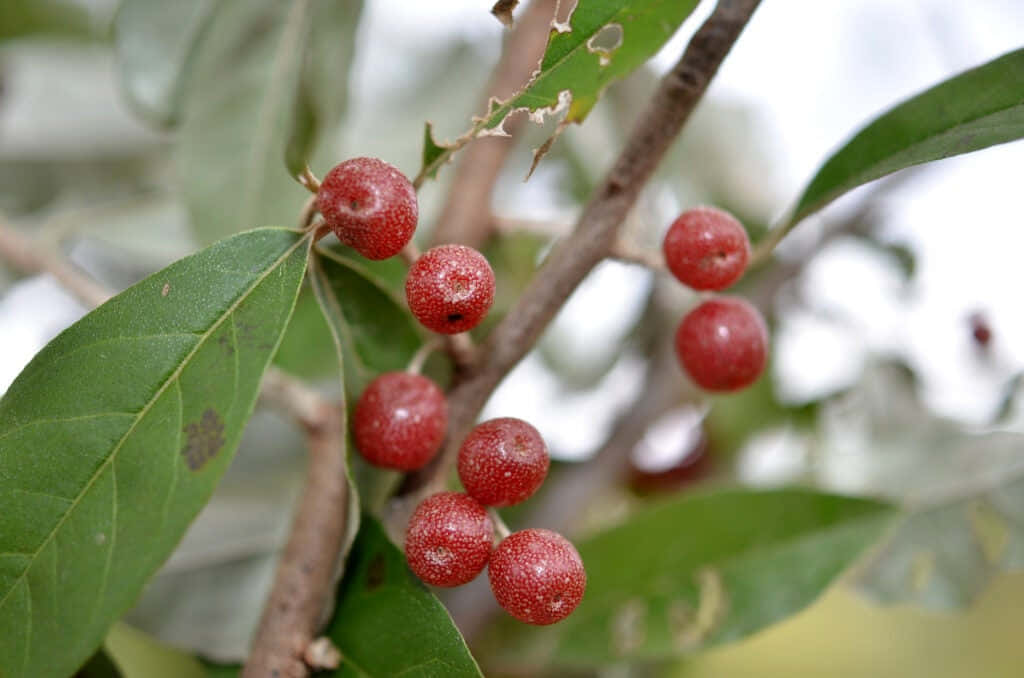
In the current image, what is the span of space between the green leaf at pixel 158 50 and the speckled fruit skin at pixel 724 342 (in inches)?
25.8

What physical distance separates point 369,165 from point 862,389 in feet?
3.22

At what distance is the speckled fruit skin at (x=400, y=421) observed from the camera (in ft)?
2.09

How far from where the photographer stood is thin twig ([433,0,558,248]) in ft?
3.29

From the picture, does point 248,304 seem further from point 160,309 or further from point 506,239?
point 506,239

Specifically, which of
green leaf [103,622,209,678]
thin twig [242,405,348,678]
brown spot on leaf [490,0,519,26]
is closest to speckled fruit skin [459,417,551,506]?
thin twig [242,405,348,678]

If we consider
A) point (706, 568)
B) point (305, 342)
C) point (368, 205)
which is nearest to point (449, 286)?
point (368, 205)

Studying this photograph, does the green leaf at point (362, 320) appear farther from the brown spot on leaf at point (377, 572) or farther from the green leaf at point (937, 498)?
the green leaf at point (937, 498)

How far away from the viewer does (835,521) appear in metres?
0.89

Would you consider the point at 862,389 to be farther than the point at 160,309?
Yes

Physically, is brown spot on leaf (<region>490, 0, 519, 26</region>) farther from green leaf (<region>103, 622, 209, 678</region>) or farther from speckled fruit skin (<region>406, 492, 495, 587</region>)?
green leaf (<region>103, 622, 209, 678</region>)

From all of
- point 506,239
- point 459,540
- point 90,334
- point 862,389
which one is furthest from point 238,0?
point 862,389

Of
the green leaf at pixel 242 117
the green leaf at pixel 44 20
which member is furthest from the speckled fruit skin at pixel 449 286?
the green leaf at pixel 44 20

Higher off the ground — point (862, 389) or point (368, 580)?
point (862, 389)

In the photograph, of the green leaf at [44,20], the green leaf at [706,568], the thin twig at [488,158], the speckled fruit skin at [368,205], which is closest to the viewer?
the speckled fruit skin at [368,205]
